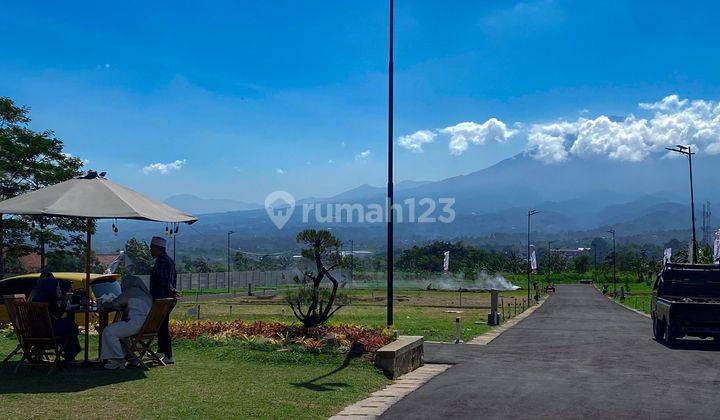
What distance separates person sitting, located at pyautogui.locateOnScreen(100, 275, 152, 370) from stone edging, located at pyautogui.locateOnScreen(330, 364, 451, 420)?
3085 millimetres

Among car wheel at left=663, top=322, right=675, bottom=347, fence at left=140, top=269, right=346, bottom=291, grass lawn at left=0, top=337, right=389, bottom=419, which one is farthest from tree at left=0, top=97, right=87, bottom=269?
fence at left=140, top=269, right=346, bottom=291

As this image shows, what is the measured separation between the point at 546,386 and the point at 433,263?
11741cm

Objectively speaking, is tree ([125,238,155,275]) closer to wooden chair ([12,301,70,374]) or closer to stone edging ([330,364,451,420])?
stone edging ([330,364,451,420])

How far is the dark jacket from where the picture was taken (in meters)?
9.61

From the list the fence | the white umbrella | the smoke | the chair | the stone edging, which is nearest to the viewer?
the stone edging

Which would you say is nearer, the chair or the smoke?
the chair

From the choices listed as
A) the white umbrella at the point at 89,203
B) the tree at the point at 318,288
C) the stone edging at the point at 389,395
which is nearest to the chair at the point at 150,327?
the white umbrella at the point at 89,203

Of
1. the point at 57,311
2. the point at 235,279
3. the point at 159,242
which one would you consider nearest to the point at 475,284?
the point at 235,279

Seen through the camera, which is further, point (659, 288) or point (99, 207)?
point (659, 288)

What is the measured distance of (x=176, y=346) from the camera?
38.6 ft

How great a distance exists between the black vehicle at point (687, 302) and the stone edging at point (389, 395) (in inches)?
318

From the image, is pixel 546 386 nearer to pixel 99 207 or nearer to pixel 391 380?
pixel 391 380

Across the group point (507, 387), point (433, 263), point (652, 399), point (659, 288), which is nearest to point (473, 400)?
point (507, 387)

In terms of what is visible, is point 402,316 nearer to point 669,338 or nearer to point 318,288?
point 669,338
